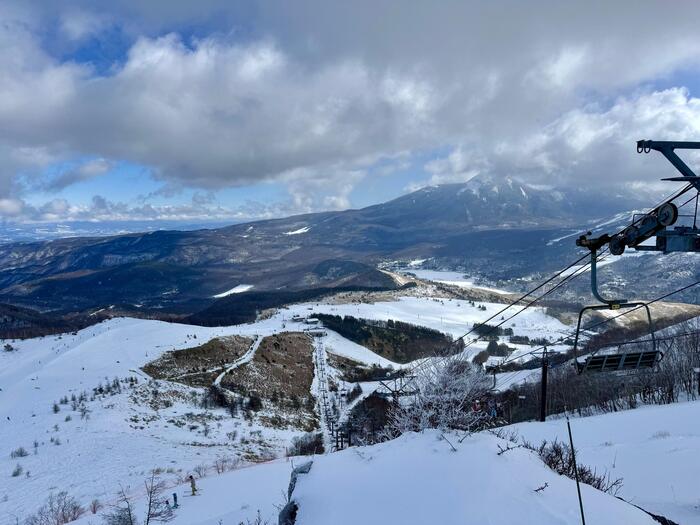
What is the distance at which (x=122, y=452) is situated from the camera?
3922 cm

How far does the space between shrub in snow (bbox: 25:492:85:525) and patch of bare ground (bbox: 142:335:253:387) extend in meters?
41.9

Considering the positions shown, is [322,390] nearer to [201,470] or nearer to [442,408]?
[201,470]

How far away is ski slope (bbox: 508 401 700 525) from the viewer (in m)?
13.1

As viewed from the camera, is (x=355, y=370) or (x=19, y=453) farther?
(x=355, y=370)

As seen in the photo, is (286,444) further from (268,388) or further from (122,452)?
(268,388)

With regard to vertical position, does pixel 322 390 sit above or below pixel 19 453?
below

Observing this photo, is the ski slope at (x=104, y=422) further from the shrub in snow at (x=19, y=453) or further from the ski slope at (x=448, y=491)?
the ski slope at (x=448, y=491)

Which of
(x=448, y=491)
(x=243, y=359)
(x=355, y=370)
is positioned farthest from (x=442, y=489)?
(x=355, y=370)

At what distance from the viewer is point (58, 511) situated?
26047mm

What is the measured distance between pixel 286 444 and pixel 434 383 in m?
36.4

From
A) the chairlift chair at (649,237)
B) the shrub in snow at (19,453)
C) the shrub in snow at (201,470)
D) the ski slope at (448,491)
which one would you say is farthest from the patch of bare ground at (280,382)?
the chairlift chair at (649,237)

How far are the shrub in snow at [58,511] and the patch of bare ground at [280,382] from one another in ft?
106

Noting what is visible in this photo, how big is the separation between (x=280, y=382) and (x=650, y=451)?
2877 inches

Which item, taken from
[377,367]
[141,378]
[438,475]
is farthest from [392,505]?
[377,367]
